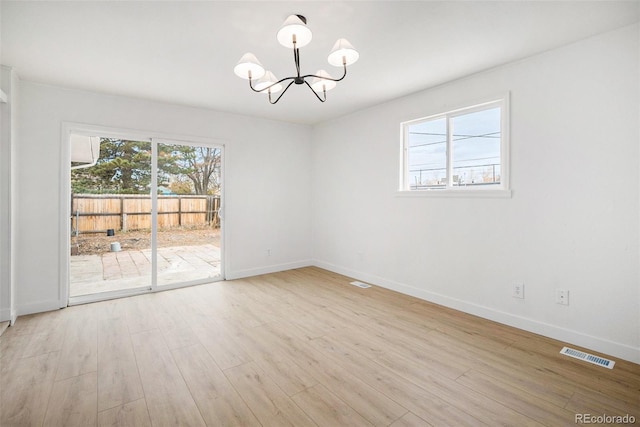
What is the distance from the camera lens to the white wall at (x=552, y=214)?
233 cm

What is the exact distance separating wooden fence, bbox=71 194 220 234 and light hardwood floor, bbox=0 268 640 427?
1.11 m

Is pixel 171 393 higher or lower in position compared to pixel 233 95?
lower

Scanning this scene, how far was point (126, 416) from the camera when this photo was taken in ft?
5.76

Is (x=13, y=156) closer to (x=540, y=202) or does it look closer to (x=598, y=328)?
(x=540, y=202)

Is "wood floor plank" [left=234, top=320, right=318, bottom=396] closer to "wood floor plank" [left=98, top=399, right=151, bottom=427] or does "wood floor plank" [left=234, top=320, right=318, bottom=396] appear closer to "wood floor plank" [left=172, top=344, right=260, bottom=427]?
"wood floor plank" [left=172, top=344, right=260, bottom=427]

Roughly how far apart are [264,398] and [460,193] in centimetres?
277

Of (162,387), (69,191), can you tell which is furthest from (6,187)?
(162,387)

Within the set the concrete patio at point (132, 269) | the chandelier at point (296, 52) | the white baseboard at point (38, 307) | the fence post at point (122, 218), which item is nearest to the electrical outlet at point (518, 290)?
the chandelier at point (296, 52)

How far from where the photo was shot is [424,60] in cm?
283

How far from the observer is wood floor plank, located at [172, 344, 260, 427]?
5.71 ft

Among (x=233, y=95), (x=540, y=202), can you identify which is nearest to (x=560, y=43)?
(x=540, y=202)

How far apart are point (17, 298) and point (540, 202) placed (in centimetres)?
540

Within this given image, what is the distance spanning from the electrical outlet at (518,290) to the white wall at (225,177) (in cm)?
337

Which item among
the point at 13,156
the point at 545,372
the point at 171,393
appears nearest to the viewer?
the point at 171,393
